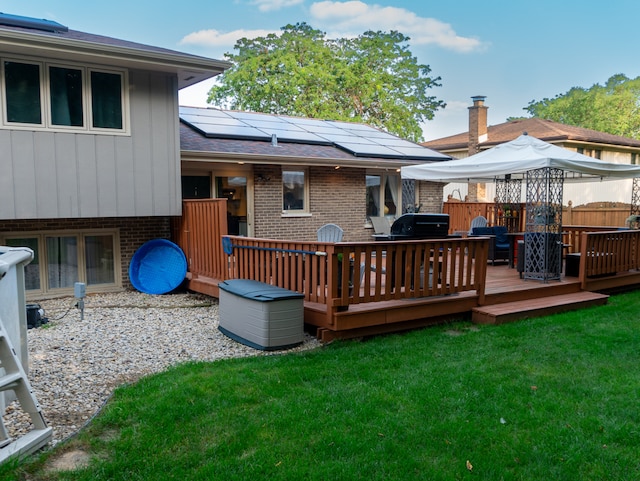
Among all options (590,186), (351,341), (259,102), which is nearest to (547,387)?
(351,341)

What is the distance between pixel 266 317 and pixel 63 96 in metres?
4.75

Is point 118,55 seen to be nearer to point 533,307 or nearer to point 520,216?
point 533,307

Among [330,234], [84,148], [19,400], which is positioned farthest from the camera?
[330,234]

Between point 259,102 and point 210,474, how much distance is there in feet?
91.3

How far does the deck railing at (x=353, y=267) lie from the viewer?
5457 mm

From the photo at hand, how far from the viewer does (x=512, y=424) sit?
3455 mm

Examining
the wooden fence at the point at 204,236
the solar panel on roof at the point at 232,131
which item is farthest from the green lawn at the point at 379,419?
the solar panel on roof at the point at 232,131

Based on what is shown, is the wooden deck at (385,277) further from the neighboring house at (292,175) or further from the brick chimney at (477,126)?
the brick chimney at (477,126)

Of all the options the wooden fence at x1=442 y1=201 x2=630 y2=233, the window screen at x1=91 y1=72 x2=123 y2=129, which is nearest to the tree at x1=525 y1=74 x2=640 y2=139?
the wooden fence at x1=442 y1=201 x2=630 y2=233

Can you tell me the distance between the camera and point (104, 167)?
7.58 m

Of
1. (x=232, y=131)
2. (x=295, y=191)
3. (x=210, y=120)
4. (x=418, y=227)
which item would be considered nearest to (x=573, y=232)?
(x=418, y=227)

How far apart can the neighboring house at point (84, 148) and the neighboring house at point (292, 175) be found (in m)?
1.11

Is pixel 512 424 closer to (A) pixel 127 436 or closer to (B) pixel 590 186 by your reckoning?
(A) pixel 127 436

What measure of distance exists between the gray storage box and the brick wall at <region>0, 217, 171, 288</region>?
12.1ft
